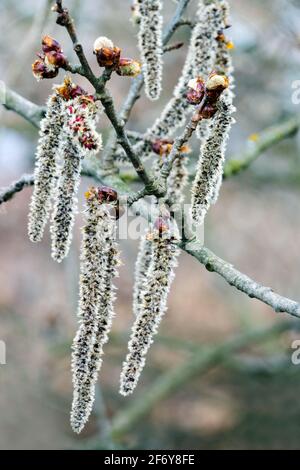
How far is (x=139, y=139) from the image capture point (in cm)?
247

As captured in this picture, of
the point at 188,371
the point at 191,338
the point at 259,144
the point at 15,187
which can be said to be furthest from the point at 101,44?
the point at 191,338

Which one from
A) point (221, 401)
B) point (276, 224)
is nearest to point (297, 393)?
point (221, 401)

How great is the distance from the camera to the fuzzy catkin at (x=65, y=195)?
1664 millimetres

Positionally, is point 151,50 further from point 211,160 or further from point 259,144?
point 259,144

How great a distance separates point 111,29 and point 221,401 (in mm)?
4069

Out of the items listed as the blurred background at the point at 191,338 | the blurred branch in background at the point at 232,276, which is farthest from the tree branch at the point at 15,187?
the blurred background at the point at 191,338

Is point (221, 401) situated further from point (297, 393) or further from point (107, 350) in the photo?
point (107, 350)

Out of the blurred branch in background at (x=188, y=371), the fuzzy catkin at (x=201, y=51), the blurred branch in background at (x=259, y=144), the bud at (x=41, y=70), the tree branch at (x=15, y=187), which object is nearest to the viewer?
the bud at (x=41, y=70)

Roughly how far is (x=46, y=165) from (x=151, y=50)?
1.63 feet

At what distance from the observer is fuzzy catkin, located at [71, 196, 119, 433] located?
1604 millimetres

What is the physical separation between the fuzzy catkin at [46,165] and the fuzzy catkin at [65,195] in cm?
3

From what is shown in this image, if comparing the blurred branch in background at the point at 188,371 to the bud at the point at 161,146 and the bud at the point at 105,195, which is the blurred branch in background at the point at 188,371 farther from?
the bud at the point at 105,195

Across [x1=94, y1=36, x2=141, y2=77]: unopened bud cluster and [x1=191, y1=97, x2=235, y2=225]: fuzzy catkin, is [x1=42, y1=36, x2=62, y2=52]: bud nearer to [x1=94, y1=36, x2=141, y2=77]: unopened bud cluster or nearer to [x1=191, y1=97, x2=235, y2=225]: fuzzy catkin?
[x1=94, y1=36, x2=141, y2=77]: unopened bud cluster

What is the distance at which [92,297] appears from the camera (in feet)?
5.27
